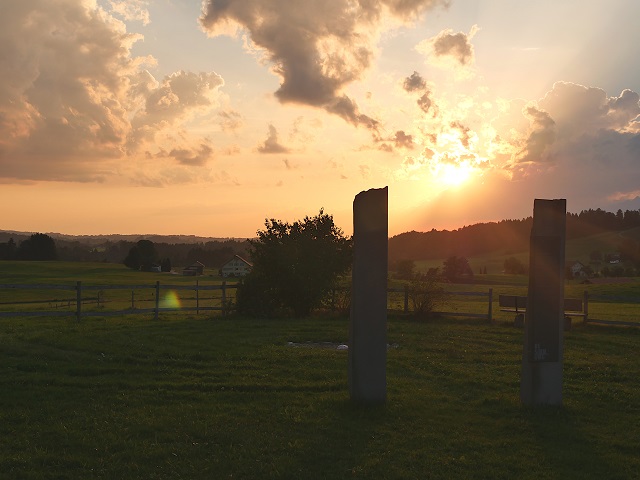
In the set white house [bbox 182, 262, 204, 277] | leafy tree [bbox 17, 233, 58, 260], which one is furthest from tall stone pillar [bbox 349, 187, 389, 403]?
leafy tree [bbox 17, 233, 58, 260]

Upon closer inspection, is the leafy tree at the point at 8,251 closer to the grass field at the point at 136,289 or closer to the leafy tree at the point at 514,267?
the grass field at the point at 136,289

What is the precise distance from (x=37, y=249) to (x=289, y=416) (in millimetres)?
105391

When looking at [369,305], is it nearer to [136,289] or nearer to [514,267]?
[136,289]

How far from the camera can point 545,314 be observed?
29.3ft

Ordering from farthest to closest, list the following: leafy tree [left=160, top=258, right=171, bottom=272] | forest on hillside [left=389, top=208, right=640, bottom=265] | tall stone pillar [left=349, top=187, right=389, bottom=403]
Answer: forest on hillside [left=389, top=208, right=640, bottom=265], leafy tree [left=160, top=258, right=171, bottom=272], tall stone pillar [left=349, top=187, right=389, bottom=403]

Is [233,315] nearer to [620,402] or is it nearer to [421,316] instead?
[421,316]

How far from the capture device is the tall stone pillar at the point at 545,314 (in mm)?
8852

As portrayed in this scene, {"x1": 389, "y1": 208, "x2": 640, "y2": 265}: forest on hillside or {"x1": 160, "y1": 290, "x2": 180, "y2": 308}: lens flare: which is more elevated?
{"x1": 389, "y1": 208, "x2": 640, "y2": 265}: forest on hillside

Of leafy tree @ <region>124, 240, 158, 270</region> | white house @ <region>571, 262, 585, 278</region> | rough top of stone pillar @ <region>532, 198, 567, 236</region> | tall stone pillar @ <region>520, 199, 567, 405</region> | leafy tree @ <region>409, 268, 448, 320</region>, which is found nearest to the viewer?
tall stone pillar @ <region>520, 199, 567, 405</region>

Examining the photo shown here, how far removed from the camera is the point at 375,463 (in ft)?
20.7

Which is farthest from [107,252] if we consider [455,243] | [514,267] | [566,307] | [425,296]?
[566,307]

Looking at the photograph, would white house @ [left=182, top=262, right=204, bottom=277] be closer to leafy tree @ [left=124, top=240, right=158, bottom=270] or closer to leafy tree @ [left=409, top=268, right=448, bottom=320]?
leafy tree @ [left=124, top=240, right=158, bottom=270]

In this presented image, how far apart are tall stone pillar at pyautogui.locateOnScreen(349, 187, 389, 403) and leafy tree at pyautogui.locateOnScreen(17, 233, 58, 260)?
10437 cm

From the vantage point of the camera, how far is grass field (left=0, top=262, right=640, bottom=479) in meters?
6.27
